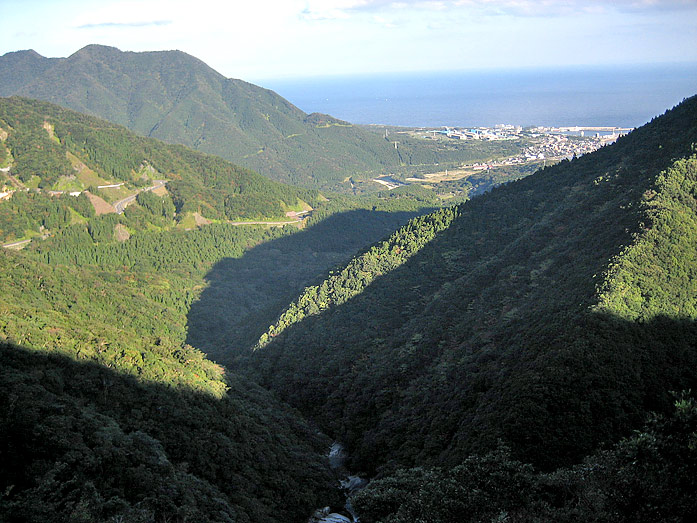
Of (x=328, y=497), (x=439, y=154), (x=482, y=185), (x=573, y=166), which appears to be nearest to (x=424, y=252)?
(x=573, y=166)

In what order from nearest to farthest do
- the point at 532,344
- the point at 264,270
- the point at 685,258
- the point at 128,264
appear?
the point at 532,344, the point at 685,258, the point at 128,264, the point at 264,270

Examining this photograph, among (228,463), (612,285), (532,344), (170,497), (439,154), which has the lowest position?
(228,463)

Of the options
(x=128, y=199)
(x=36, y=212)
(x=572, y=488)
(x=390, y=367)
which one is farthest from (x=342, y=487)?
(x=128, y=199)

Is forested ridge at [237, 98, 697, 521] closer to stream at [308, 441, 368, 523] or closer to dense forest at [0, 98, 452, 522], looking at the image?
stream at [308, 441, 368, 523]

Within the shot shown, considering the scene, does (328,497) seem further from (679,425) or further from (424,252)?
(424,252)

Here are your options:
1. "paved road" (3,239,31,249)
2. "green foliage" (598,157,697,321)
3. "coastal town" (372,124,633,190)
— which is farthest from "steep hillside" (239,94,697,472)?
"coastal town" (372,124,633,190)

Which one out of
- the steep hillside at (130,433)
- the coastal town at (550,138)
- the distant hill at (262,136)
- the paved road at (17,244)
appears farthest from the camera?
the distant hill at (262,136)

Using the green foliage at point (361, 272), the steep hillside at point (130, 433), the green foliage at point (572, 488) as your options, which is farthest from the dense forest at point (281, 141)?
the green foliage at point (572, 488)

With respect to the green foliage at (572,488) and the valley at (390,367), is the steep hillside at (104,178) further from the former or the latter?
the green foliage at (572,488)
